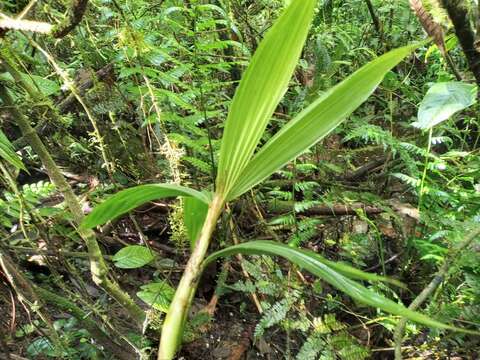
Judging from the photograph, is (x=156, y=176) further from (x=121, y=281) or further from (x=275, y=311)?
(x=275, y=311)

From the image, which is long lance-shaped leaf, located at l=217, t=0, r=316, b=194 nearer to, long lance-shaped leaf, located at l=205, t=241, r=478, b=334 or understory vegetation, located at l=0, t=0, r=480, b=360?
understory vegetation, located at l=0, t=0, r=480, b=360

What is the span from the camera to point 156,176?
1700 mm

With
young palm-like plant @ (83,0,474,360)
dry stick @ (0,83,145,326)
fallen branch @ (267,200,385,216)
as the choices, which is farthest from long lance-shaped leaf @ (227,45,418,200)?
fallen branch @ (267,200,385,216)

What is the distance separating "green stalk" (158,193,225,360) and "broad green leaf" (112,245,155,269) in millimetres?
455

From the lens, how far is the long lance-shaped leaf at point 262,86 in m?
0.74

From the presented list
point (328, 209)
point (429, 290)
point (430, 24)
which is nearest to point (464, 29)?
point (430, 24)

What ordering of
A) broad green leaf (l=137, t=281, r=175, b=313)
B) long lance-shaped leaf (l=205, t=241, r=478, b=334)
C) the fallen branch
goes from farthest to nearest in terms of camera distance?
the fallen branch → broad green leaf (l=137, t=281, r=175, b=313) → long lance-shaped leaf (l=205, t=241, r=478, b=334)

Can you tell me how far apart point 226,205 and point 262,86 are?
781 mm

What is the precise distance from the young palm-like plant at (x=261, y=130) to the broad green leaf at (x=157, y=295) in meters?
0.39

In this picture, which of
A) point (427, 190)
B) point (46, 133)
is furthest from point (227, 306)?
point (46, 133)

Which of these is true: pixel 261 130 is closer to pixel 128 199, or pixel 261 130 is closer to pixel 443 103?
pixel 128 199

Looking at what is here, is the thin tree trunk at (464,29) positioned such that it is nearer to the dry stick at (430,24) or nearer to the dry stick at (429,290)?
the dry stick at (430,24)

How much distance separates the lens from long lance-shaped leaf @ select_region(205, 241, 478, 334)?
611 mm

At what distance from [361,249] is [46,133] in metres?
1.23
